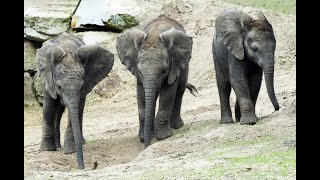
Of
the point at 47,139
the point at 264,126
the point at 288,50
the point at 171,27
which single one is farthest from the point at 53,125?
the point at 288,50

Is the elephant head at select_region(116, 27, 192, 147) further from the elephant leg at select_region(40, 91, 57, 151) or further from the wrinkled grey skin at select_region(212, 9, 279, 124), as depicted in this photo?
the elephant leg at select_region(40, 91, 57, 151)

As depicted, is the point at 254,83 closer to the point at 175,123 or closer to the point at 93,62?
the point at 175,123

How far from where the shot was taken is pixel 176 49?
14852mm

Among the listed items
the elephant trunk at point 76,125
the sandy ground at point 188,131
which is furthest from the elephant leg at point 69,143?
the elephant trunk at point 76,125

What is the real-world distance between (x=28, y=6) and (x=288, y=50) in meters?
6.93

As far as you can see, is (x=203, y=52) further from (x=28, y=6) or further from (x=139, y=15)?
(x=28, y=6)

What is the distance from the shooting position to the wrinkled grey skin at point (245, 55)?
1398 cm

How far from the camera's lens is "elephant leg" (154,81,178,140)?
1441 cm

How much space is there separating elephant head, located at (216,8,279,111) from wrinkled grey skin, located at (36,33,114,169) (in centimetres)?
205

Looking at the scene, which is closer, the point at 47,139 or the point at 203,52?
the point at 47,139

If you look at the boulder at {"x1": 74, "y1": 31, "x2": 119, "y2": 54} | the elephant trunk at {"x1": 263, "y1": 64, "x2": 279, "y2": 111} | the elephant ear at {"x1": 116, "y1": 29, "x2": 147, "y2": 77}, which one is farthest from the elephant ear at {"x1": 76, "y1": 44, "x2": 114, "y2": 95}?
the boulder at {"x1": 74, "y1": 31, "x2": 119, "y2": 54}

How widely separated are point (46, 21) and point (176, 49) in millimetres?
8746
